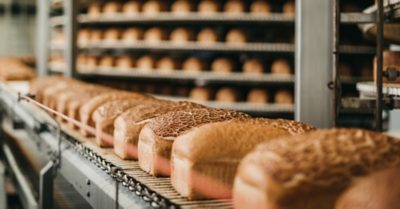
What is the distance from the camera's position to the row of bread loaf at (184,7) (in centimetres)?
505

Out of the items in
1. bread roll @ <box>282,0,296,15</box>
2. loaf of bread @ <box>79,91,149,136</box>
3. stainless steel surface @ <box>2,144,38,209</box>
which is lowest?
stainless steel surface @ <box>2,144,38,209</box>

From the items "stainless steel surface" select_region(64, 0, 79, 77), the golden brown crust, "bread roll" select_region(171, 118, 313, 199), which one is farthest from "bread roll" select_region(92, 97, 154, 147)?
"stainless steel surface" select_region(64, 0, 79, 77)

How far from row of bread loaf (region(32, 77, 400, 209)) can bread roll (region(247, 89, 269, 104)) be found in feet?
10.3

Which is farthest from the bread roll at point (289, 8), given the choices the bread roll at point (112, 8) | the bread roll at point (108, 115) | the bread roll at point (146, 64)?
the bread roll at point (108, 115)

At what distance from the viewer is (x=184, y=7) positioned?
5352 mm

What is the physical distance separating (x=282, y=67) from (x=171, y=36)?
3.79ft

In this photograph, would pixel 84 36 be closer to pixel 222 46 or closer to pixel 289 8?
pixel 222 46

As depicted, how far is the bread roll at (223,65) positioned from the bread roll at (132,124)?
330cm

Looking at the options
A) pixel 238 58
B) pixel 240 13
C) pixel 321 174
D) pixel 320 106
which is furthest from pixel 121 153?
pixel 238 58

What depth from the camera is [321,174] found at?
3.31ft

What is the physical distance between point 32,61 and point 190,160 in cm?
742

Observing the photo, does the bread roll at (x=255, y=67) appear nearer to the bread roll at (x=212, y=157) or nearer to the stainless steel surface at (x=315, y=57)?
the stainless steel surface at (x=315, y=57)

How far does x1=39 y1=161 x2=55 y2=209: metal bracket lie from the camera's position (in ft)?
7.18

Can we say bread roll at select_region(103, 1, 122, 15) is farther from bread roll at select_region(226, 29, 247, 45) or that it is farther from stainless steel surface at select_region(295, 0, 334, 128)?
stainless steel surface at select_region(295, 0, 334, 128)
